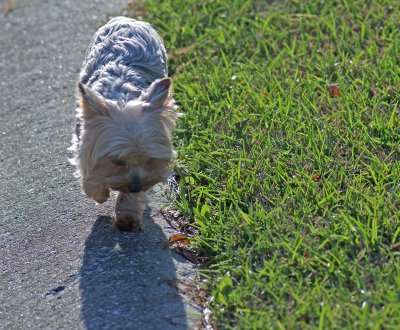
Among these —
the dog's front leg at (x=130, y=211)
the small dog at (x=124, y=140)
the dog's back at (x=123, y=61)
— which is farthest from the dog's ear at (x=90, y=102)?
the dog's front leg at (x=130, y=211)

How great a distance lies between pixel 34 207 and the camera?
634cm

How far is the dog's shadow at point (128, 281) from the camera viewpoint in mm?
4883

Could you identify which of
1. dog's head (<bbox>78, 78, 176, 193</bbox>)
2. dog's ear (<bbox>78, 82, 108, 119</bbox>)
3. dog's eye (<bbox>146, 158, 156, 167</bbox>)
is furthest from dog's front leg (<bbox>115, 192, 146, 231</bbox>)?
dog's ear (<bbox>78, 82, 108, 119</bbox>)

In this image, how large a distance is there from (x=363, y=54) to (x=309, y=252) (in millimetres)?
3008

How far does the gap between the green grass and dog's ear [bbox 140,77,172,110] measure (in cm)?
71

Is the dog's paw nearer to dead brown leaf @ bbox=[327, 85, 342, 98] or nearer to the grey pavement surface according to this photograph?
the grey pavement surface

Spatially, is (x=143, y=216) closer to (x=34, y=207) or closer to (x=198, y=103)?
(x=34, y=207)

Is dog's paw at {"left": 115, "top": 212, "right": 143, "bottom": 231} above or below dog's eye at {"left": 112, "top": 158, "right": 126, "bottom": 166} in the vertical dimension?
below

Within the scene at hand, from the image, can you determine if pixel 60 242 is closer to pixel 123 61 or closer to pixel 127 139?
pixel 127 139

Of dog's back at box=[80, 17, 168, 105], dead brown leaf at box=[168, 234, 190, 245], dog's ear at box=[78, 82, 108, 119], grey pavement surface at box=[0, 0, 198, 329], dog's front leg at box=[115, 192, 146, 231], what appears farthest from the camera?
dog's back at box=[80, 17, 168, 105]

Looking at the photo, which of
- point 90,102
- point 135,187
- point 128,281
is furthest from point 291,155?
point 128,281

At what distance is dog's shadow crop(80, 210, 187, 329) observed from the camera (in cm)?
488

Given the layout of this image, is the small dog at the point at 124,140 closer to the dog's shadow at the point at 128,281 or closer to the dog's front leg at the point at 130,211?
the dog's front leg at the point at 130,211

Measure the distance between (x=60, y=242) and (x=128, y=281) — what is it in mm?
808
